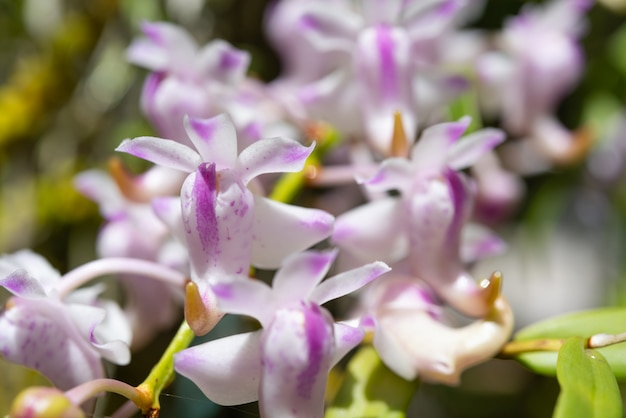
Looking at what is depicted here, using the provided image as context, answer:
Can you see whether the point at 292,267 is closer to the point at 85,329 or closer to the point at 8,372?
the point at 85,329

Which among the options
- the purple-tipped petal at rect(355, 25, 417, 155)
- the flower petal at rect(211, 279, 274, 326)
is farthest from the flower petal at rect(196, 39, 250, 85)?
the flower petal at rect(211, 279, 274, 326)

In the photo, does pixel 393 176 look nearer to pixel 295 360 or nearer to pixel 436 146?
pixel 436 146

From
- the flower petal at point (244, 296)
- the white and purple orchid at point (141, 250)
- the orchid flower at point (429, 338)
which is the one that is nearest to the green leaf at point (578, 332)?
the orchid flower at point (429, 338)

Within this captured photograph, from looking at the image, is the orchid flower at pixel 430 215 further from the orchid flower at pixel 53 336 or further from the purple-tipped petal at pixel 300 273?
the orchid flower at pixel 53 336

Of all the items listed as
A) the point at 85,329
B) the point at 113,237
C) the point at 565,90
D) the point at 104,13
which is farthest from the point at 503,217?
the point at 104,13

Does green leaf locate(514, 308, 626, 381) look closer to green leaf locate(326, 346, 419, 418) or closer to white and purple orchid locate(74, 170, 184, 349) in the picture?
green leaf locate(326, 346, 419, 418)

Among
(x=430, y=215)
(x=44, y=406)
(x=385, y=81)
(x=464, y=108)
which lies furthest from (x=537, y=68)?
(x=44, y=406)
